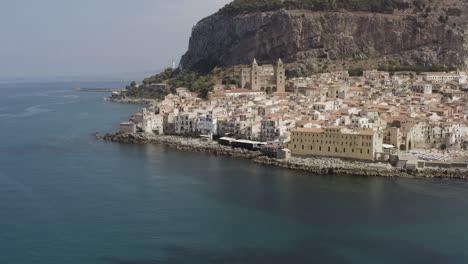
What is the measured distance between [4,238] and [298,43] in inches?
1614

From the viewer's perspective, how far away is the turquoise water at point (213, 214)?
1391 cm

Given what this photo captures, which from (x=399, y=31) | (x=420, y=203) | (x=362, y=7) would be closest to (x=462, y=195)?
(x=420, y=203)

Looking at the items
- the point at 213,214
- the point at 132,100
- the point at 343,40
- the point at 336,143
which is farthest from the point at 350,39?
the point at 213,214

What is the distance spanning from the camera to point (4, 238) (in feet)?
49.9

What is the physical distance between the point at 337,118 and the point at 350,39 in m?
26.4

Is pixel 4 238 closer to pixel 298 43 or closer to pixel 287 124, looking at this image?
pixel 287 124

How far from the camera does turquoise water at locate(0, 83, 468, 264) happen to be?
13914 millimetres

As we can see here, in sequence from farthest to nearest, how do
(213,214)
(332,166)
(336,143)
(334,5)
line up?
(334,5), (336,143), (332,166), (213,214)

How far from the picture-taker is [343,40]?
2021 inches

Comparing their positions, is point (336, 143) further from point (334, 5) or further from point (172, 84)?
point (172, 84)

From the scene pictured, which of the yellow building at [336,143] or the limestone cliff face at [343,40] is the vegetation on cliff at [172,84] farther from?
the yellow building at [336,143]

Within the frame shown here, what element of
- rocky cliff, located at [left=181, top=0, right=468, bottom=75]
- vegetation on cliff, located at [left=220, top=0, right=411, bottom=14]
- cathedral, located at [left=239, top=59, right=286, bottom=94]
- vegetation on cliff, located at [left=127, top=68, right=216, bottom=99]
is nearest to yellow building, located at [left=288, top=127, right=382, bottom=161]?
cathedral, located at [left=239, top=59, right=286, bottom=94]

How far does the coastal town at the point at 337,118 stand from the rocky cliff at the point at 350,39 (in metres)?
4.78

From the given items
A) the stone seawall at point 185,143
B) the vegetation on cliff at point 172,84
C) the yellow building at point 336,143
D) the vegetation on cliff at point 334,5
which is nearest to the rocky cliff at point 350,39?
the vegetation on cliff at point 334,5
